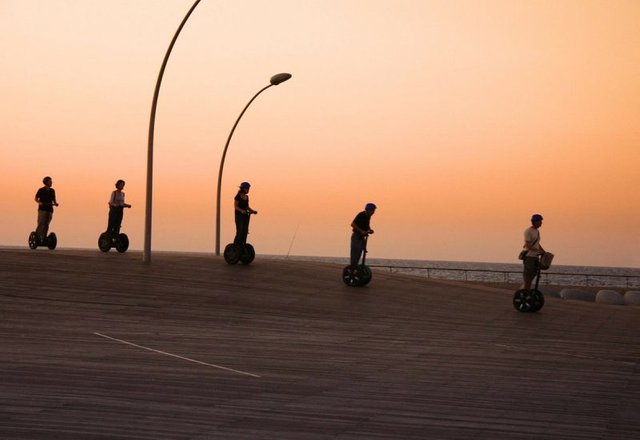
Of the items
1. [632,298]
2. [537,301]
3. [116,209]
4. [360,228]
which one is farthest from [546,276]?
[537,301]

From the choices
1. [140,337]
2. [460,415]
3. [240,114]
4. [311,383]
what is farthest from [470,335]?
[240,114]

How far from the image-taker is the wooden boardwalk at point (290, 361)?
26.3ft

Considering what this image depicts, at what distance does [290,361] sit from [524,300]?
11.6 meters

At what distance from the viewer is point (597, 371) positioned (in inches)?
505

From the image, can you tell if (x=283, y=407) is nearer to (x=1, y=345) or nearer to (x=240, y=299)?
(x=1, y=345)

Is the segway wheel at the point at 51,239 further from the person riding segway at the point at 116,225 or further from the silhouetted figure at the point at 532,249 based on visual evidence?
the silhouetted figure at the point at 532,249

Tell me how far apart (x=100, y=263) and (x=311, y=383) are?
16.4m

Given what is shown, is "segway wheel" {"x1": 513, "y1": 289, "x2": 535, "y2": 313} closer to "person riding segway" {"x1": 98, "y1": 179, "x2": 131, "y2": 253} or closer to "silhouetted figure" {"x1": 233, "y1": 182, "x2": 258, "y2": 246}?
"silhouetted figure" {"x1": 233, "y1": 182, "x2": 258, "y2": 246}

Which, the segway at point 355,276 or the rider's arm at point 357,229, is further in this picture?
the segway at point 355,276

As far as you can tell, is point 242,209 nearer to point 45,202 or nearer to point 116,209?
point 116,209

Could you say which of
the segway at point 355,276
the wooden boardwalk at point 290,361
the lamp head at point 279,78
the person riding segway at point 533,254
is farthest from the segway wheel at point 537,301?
the lamp head at point 279,78

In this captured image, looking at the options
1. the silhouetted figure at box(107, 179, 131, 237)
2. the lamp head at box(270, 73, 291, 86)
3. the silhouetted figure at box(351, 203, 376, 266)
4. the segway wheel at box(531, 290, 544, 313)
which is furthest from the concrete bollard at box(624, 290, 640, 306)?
the silhouetted figure at box(351, 203, 376, 266)

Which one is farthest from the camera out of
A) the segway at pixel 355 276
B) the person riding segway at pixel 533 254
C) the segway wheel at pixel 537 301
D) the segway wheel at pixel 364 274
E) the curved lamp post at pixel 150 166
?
the curved lamp post at pixel 150 166

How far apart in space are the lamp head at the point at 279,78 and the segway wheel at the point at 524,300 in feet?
48.0
